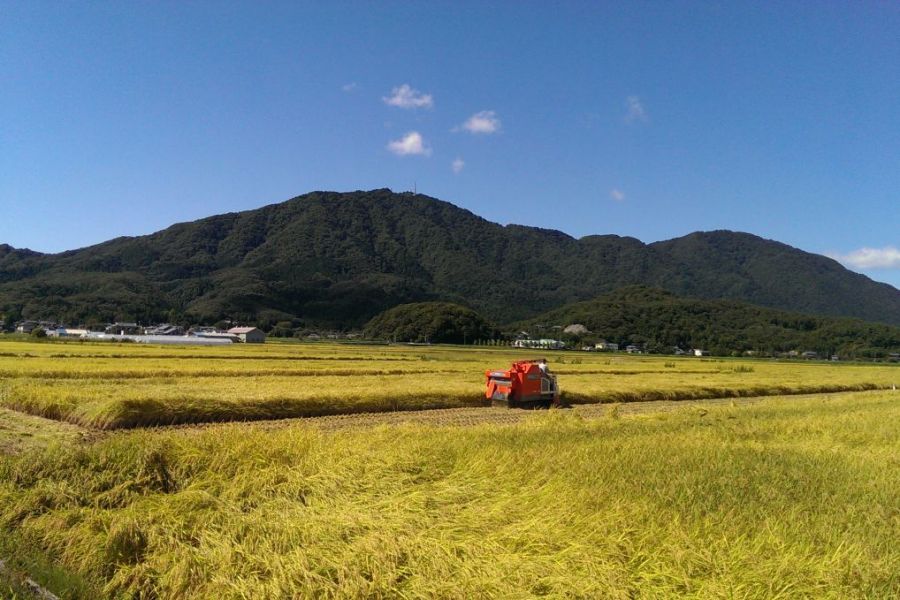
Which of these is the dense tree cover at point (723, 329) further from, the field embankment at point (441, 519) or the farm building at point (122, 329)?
the field embankment at point (441, 519)

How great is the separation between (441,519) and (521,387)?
53.4 ft

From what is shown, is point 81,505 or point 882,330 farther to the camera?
point 882,330

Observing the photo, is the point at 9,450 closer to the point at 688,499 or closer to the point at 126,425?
the point at 126,425

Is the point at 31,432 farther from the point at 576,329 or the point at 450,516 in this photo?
the point at 576,329

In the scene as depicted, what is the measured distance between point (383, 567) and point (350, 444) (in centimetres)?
452

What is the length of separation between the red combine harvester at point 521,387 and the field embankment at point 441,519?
11.7 metres

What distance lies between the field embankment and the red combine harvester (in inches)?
461

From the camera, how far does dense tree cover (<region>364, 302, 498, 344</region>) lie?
12131 cm

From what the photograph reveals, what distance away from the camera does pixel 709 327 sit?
Answer: 127m

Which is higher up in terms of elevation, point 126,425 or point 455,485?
point 455,485

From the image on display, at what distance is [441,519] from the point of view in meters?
5.70

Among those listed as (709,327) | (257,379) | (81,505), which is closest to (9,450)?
(81,505)

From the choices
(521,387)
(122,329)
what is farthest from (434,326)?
(521,387)

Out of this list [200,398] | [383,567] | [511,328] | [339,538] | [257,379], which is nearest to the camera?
[383,567]
